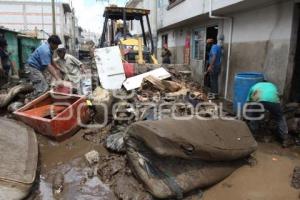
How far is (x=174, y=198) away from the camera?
10.3 ft

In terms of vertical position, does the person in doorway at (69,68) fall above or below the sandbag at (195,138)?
above

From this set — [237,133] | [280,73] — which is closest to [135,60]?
[280,73]

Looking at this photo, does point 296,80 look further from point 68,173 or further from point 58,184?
point 58,184

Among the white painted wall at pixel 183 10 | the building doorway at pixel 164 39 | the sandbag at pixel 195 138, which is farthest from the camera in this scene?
the building doorway at pixel 164 39

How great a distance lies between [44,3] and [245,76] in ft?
105

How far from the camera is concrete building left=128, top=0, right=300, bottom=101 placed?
17.7ft

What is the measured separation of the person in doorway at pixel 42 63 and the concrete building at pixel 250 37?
3898 mm

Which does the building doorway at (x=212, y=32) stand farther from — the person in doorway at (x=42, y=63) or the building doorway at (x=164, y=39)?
the person in doorway at (x=42, y=63)

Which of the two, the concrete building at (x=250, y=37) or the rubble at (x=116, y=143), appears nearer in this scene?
the rubble at (x=116, y=143)

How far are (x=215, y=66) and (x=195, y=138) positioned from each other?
15.0ft

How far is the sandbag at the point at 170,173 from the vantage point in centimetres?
311

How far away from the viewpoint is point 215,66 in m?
7.48

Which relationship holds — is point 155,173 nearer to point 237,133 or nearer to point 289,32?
point 237,133

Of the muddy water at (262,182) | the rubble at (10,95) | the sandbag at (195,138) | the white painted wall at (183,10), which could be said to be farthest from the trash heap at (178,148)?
the white painted wall at (183,10)
